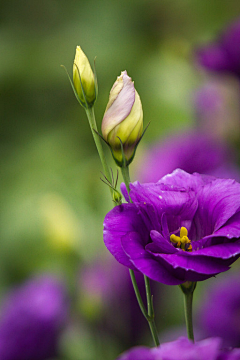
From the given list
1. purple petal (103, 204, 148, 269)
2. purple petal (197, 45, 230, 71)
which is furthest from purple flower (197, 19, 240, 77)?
purple petal (103, 204, 148, 269)

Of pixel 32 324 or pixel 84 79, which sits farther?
pixel 32 324

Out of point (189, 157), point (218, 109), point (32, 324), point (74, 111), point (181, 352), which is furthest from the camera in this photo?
point (74, 111)

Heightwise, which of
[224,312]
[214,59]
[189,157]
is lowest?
[224,312]

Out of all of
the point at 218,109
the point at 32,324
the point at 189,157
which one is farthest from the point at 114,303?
the point at 218,109

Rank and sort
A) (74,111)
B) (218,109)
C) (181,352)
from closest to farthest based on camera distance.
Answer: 1. (181,352)
2. (218,109)
3. (74,111)

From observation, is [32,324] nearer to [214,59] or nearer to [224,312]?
[224,312]

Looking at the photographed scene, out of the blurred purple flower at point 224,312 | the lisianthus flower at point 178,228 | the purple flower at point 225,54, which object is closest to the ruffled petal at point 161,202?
the lisianthus flower at point 178,228

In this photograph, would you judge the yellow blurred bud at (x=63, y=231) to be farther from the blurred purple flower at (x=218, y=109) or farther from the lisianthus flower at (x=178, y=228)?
the lisianthus flower at (x=178, y=228)

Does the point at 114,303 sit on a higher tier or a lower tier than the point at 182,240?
lower

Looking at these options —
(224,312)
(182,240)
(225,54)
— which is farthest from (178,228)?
(225,54)
